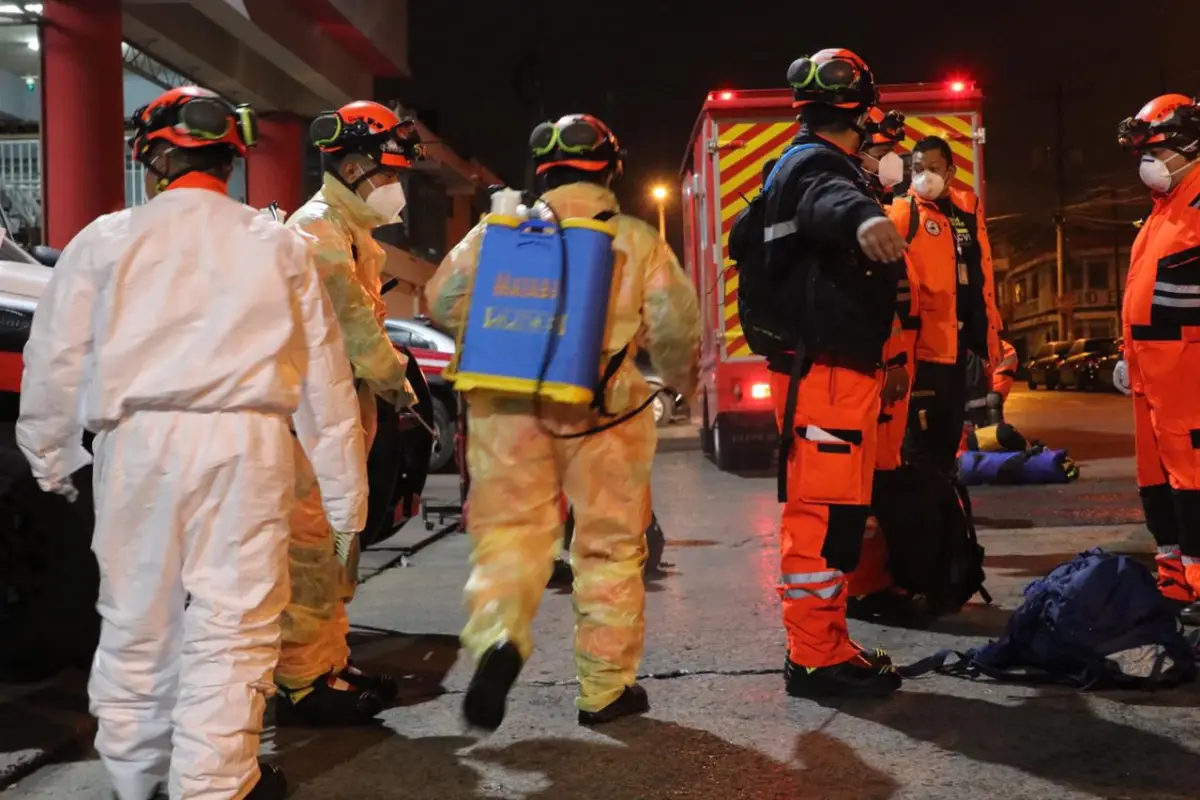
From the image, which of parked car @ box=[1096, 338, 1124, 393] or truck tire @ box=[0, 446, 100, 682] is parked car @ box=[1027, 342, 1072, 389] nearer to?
parked car @ box=[1096, 338, 1124, 393]

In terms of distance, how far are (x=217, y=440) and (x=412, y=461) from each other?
198 cm

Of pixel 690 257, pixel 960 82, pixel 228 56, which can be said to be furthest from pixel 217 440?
pixel 228 56

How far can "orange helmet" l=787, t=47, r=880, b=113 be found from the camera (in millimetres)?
4238

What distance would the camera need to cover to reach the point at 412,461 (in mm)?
4941

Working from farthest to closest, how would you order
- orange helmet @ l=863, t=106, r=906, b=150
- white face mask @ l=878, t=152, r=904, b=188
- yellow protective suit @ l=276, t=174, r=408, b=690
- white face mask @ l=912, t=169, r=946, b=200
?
white face mask @ l=912, t=169, r=946, b=200, white face mask @ l=878, t=152, r=904, b=188, orange helmet @ l=863, t=106, r=906, b=150, yellow protective suit @ l=276, t=174, r=408, b=690

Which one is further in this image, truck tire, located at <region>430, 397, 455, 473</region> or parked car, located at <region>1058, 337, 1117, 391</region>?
parked car, located at <region>1058, 337, 1117, 391</region>

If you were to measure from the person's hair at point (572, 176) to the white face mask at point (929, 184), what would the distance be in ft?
8.74

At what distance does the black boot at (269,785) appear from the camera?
3.20 meters

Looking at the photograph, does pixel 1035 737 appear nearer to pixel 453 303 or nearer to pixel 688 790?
pixel 688 790

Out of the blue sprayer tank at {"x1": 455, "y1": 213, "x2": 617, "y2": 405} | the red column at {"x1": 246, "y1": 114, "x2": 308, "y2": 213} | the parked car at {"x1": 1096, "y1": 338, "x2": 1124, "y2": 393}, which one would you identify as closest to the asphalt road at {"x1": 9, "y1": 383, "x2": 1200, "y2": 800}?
the blue sprayer tank at {"x1": 455, "y1": 213, "x2": 617, "y2": 405}

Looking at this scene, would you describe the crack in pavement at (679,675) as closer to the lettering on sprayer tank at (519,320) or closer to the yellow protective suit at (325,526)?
the yellow protective suit at (325,526)

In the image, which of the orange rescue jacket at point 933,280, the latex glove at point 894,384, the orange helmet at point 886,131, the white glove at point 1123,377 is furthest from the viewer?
the orange rescue jacket at point 933,280

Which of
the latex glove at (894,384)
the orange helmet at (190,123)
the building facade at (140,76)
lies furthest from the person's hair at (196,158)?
the building facade at (140,76)

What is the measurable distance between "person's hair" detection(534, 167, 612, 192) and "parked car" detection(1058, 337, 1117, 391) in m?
28.5
